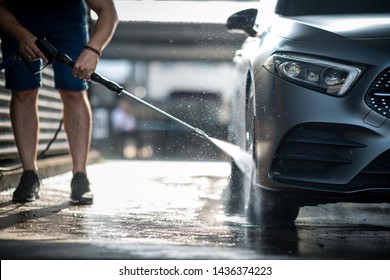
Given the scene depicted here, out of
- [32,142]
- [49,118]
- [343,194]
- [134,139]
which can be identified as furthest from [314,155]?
[134,139]

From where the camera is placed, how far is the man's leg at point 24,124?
5941mm

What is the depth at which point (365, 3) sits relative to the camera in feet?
17.0

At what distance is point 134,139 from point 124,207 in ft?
67.1

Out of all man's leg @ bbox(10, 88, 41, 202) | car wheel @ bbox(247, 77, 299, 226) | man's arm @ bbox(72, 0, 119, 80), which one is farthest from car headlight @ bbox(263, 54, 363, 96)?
man's leg @ bbox(10, 88, 41, 202)

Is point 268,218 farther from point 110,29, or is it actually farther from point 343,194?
point 110,29

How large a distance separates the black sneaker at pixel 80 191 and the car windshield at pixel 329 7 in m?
1.88

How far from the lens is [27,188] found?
19.3ft

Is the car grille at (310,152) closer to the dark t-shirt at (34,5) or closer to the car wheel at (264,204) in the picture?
the car wheel at (264,204)

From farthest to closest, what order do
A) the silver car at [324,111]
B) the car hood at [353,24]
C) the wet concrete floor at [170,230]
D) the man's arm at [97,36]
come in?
1. the man's arm at [97,36]
2. the car hood at [353,24]
3. the silver car at [324,111]
4. the wet concrete floor at [170,230]

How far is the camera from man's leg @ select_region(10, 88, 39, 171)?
5.94 m

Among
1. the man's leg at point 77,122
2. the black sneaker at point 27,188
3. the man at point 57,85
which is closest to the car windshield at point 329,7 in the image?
the man at point 57,85

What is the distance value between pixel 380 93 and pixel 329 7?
1088mm

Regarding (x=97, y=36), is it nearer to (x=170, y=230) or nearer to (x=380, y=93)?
(x=170, y=230)

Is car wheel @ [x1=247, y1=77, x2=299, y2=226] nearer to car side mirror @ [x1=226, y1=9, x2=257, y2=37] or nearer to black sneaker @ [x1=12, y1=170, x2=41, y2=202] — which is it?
car side mirror @ [x1=226, y1=9, x2=257, y2=37]
